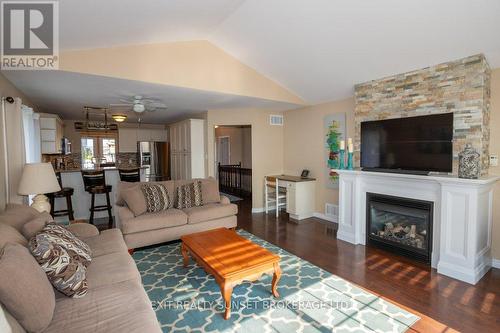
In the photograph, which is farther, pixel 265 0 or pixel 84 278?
pixel 265 0

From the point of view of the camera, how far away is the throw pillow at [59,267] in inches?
70.0

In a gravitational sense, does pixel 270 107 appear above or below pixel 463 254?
above

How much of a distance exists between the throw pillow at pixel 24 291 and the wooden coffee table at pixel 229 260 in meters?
1.25

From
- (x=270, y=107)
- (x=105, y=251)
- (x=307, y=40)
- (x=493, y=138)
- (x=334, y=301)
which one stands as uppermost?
(x=307, y=40)

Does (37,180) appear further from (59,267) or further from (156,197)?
(59,267)

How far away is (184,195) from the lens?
14.6 ft

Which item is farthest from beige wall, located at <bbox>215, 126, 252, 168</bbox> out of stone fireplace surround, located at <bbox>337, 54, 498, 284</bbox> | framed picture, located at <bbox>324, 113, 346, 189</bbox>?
stone fireplace surround, located at <bbox>337, 54, 498, 284</bbox>

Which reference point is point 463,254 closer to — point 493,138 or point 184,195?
point 493,138

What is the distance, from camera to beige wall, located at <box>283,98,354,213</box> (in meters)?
5.32

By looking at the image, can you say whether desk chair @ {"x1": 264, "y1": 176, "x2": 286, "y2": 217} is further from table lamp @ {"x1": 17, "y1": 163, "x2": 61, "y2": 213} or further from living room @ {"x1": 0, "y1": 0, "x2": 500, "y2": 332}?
table lamp @ {"x1": 17, "y1": 163, "x2": 61, "y2": 213}

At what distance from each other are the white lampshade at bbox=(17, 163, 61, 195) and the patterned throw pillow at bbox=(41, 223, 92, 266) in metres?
1.12

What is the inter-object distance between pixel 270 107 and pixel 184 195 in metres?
2.88

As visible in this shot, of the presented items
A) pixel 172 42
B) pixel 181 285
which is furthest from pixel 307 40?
pixel 181 285

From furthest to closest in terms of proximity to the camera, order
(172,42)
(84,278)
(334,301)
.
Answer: (172,42) < (334,301) < (84,278)
